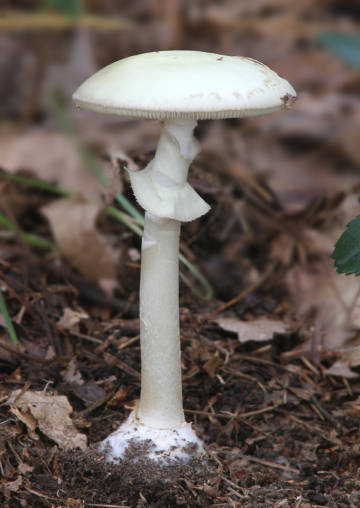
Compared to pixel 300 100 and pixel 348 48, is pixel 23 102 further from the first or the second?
pixel 348 48

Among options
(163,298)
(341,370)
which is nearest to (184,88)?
(163,298)

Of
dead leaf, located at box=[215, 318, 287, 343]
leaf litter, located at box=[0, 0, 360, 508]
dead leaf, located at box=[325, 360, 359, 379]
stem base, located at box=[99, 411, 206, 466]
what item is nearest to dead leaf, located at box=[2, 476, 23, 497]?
leaf litter, located at box=[0, 0, 360, 508]

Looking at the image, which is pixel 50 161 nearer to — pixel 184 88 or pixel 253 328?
pixel 253 328

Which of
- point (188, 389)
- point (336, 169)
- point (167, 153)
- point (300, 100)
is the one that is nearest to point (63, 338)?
point (188, 389)

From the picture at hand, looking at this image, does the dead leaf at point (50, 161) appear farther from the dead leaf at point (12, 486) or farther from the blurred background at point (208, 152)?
the dead leaf at point (12, 486)

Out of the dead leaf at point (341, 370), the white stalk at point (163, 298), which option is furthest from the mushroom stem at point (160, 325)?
the dead leaf at point (341, 370)

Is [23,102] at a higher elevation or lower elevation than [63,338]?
higher
